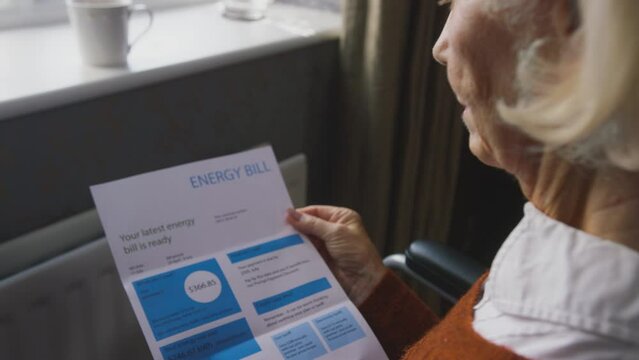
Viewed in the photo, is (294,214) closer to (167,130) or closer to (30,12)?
(167,130)

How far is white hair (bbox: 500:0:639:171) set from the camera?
1.77 feet

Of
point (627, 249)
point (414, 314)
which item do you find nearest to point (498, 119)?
point (627, 249)

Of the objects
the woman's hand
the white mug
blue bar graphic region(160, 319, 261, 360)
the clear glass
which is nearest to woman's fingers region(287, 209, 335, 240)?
the woman's hand

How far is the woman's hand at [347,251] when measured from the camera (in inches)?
38.1

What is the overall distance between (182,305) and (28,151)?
0.34 metres

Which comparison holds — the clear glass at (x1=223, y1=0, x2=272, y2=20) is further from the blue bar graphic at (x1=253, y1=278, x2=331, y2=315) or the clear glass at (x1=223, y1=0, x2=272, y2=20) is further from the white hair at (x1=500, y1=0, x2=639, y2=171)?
the white hair at (x1=500, y1=0, x2=639, y2=171)

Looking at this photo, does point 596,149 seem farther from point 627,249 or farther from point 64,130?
point 64,130

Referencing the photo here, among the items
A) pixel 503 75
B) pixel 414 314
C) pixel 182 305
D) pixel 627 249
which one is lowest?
pixel 414 314

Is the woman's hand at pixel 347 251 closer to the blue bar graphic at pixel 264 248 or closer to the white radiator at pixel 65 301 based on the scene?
the blue bar graphic at pixel 264 248

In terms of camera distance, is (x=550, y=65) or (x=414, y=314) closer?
(x=550, y=65)

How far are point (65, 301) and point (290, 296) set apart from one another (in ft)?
1.03

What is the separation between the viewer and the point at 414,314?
0.99 m

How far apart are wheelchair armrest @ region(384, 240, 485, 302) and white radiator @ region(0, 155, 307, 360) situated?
1.41 feet

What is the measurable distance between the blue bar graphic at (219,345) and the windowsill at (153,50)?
1.24 ft
